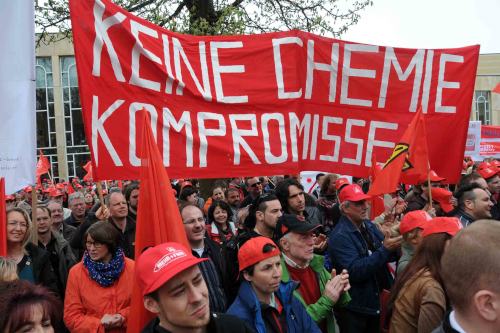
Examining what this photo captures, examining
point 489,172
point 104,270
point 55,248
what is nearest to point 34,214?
point 104,270

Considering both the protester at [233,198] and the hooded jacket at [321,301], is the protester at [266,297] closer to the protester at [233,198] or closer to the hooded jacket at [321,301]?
the hooded jacket at [321,301]

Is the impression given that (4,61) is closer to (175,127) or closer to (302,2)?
(175,127)

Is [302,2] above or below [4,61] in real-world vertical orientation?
above

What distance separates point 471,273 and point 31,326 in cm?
181

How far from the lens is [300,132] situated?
5.21 meters

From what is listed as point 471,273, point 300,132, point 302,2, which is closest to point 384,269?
point 300,132

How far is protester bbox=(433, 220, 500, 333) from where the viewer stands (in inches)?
75.2

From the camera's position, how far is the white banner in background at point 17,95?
4.11m

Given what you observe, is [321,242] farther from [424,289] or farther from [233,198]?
[233,198]

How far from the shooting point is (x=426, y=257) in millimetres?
3664

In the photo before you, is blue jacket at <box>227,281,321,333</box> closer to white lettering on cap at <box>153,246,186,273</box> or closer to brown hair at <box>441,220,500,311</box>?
white lettering on cap at <box>153,246,186,273</box>

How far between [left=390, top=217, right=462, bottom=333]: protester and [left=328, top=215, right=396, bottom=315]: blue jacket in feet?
2.74

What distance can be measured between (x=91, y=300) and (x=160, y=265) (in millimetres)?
1812

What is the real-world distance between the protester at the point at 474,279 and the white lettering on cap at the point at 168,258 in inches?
45.6
